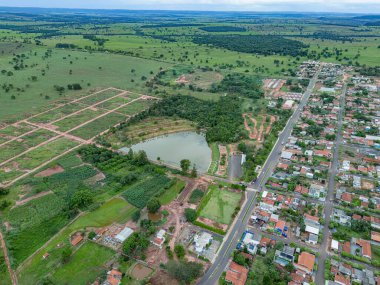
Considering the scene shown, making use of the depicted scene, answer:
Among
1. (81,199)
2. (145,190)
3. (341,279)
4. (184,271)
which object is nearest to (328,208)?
(341,279)

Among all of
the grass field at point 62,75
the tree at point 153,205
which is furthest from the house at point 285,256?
the grass field at point 62,75

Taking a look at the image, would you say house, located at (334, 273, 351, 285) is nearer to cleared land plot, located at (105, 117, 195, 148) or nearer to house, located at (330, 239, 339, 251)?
house, located at (330, 239, 339, 251)

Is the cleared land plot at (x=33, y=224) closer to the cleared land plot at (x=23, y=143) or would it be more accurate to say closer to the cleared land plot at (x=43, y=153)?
the cleared land plot at (x=43, y=153)

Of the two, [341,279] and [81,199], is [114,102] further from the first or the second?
[341,279]

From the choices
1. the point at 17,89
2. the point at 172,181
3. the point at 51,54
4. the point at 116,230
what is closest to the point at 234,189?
the point at 172,181

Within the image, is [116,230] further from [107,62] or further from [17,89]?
[107,62]

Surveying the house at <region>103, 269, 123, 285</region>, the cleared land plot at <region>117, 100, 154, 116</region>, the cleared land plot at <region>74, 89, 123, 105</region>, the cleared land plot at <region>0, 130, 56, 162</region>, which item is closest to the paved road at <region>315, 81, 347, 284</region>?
the house at <region>103, 269, 123, 285</region>
